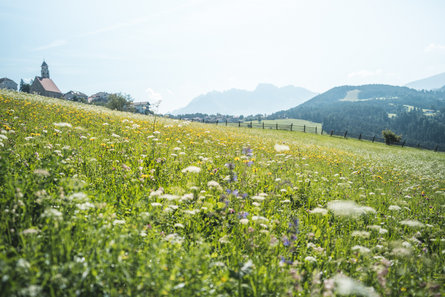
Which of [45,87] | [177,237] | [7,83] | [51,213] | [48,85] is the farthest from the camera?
[7,83]

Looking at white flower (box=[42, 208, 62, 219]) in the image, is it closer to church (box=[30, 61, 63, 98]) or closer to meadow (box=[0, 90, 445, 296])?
meadow (box=[0, 90, 445, 296])

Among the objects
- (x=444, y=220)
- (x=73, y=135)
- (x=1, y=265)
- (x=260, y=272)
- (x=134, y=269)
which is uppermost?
(x=73, y=135)

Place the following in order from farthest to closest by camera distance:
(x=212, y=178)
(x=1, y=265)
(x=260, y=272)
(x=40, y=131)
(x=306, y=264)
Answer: (x=40, y=131) → (x=212, y=178) → (x=306, y=264) → (x=260, y=272) → (x=1, y=265)

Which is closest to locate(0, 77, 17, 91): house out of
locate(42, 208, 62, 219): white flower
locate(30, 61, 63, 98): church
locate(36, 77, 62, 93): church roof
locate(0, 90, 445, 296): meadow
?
locate(30, 61, 63, 98): church

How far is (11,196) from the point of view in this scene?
2939 millimetres

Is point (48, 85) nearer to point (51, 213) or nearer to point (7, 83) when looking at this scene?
point (7, 83)

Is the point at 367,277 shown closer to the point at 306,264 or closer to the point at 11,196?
the point at 306,264

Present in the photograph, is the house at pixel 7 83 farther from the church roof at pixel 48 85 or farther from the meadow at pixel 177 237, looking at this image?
the meadow at pixel 177 237

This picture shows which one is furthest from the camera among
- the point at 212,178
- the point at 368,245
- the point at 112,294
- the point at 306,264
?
the point at 212,178

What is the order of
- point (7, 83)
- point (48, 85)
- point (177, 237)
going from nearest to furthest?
point (177, 237)
point (48, 85)
point (7, 83)

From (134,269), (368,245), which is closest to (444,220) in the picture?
(368,245)

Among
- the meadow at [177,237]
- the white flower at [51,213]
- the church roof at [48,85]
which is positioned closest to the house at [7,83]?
the church roof at [48,85]

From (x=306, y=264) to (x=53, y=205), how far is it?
3516 millimetres

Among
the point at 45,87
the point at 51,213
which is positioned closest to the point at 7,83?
the point at 45,87
